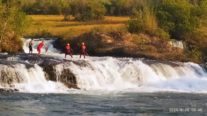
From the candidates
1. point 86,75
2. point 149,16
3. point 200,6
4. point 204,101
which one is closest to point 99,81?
point 86,75

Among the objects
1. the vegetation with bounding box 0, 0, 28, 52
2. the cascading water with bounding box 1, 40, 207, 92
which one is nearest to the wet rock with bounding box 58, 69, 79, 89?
the cascading water with bounding box 1, 40, 207, 92

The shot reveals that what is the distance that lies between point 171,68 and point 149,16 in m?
16.0

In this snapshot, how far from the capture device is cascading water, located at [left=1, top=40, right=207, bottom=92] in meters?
47.5

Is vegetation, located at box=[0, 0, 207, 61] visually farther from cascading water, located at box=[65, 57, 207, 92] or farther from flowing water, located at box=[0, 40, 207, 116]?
flowing water, located at box=[0, 40, 207, 116]

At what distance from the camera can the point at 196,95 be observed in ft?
152

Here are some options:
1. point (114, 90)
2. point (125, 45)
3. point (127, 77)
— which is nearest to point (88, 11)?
point (125, 45)

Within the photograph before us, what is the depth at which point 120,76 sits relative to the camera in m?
53.0

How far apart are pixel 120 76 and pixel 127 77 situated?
2.09 ft

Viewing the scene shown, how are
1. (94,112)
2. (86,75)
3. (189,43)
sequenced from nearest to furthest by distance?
1. (94,112)
2. (86,75)
3. (189,43)

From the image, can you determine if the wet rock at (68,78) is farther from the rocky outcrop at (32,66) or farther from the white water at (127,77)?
the white water at (127,77)

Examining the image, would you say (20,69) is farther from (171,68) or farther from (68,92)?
(171,68)

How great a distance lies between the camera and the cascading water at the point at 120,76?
47.5 m

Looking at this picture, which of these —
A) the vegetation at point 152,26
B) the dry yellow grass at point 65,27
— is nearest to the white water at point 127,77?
the vegetation at point 152,26

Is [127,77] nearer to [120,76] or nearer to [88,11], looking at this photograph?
[120,76]
